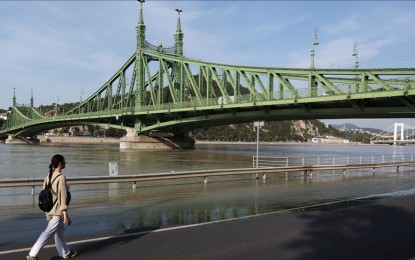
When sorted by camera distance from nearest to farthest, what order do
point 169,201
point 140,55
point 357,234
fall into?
point 357,234 → point 169,201 → point 140,55

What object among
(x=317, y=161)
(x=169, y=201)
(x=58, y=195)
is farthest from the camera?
(x=317, y=161)

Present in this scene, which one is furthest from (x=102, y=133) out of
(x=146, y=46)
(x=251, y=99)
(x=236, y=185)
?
(x=236, y=185)

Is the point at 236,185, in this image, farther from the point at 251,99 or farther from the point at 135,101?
the point at 135,101

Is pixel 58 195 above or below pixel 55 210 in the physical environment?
above

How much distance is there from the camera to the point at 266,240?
339 inches

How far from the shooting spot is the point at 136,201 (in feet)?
47.4

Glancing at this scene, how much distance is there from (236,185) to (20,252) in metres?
13.1

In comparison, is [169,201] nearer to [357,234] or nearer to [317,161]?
[357,234]

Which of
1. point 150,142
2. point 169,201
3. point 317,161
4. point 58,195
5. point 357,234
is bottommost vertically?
point 317,161

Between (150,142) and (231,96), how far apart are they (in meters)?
24.2

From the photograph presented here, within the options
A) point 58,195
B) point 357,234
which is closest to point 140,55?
point 357,234

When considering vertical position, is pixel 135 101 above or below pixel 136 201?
above

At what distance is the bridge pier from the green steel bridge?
133cm

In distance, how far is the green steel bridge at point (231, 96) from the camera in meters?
43.2
